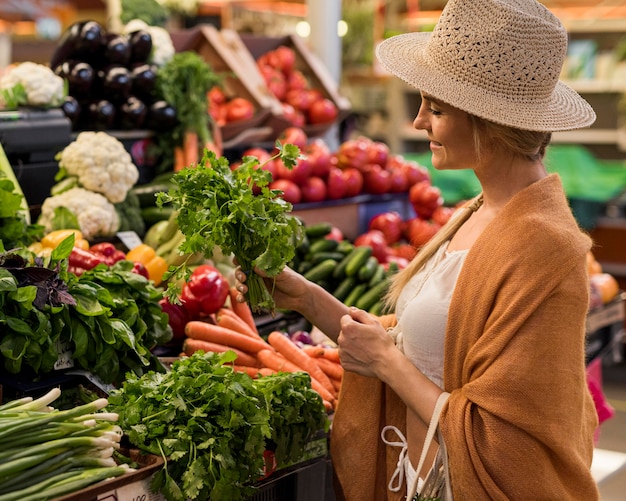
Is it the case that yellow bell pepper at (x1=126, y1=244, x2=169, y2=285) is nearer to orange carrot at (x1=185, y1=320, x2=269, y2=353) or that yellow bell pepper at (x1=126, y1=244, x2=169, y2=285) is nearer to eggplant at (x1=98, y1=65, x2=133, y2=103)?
orange carrot at (x1=185, y1=320, x2=269, y2=353)

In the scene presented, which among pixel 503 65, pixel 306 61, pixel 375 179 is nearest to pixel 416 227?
pixel 375 179

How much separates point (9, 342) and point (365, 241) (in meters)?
2.52

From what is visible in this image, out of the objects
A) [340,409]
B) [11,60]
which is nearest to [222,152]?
[340,409]

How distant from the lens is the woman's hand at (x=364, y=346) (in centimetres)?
232

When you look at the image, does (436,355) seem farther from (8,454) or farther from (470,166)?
(8,454)

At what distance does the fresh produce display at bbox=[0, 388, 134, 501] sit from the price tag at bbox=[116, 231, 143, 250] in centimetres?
156

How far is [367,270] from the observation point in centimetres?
403

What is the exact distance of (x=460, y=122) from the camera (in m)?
2.25

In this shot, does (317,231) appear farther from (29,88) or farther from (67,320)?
(67,320)

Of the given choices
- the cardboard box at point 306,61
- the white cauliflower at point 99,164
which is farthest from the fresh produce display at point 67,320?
the cardboard box at point 306,61

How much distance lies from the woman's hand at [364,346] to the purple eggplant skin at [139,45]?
2349 mm

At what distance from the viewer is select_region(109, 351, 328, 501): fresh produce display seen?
209cm

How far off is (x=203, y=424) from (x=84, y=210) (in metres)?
1.57

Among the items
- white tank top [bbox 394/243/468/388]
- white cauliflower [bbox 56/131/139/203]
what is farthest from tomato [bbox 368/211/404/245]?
white tank top [bbox 394/243/468/388]
